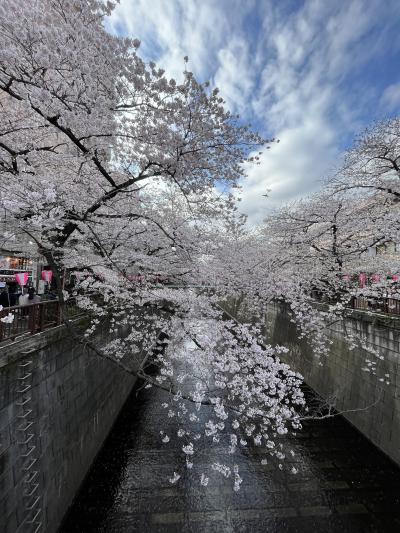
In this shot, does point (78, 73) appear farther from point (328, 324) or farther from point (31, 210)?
point (328, 324)

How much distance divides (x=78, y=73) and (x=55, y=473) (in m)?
8.99

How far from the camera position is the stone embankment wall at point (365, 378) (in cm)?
1129

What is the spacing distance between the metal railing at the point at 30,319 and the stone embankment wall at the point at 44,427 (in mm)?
225

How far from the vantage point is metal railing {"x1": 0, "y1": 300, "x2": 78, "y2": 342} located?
6.22 metres

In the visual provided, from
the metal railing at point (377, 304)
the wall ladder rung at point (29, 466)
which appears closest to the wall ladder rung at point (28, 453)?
the wall ladder rung at point (29, 466)

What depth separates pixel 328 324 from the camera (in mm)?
16062

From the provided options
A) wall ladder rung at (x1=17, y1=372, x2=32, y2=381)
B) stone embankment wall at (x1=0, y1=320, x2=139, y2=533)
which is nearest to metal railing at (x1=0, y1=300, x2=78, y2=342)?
stone embankment wall at (x1=0, y1=320, x2=139, y2=533)

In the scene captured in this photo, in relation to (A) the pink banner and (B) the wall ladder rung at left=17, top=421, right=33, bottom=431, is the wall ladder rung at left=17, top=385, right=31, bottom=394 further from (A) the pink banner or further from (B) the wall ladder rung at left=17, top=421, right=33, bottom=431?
(A) the pink banner

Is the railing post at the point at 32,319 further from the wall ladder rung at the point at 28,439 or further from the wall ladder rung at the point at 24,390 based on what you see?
the wall ladder rung at the point at 28,439

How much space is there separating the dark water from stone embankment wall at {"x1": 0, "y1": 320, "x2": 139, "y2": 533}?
1068mm

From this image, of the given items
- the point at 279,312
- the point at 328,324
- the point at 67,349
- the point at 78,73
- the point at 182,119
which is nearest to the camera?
the point at 78,73

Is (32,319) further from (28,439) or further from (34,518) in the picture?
(34,518)

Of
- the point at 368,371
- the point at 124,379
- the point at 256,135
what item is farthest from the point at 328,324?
the point at 256,135

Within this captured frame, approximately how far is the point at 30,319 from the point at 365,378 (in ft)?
42.7
